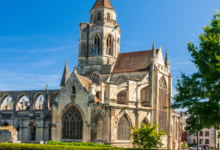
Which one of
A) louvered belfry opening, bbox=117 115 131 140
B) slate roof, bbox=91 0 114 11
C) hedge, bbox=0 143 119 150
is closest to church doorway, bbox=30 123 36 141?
louvered belfry opening, bbox=117 115 131 140

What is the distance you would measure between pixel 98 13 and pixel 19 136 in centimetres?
2178

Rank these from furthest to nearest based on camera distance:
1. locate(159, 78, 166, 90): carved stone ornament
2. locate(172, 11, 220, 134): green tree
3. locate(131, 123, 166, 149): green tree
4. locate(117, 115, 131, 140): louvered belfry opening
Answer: locate(159, 78, 166, 90): carved stone ornament < locate(117, 115, 131, 140): louvered belfry opening < locate(131, 123, 166, 149): green tree < locate(172, 11, 220, 134): green tree

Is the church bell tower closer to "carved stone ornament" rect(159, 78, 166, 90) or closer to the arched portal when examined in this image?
"carved stone ornament" rect(159, 78, 166, 90)

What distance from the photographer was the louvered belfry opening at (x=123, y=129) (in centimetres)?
3278

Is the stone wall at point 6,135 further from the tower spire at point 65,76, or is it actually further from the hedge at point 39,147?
the tower spire at point 65,76

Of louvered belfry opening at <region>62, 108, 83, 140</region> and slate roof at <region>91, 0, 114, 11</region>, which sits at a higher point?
slate roof at <region>91, 0, 114, 11</region>

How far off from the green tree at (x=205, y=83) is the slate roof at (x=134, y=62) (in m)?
17.4

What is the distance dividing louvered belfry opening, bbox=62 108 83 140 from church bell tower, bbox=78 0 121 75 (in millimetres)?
10430

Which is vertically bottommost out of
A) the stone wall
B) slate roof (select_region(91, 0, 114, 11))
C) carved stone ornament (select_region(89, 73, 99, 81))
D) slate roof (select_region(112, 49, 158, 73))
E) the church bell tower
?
the stone wall

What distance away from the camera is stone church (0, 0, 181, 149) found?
106ft

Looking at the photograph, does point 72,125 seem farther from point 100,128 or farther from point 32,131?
point 32,131

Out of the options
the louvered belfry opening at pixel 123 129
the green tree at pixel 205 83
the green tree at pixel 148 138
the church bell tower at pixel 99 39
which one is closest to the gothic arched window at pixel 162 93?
the church bell tower at pixel 99 39

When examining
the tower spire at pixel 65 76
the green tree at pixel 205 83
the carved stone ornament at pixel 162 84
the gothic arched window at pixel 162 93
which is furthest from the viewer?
the carved stone ornament at pixel 162 84

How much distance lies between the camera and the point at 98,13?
44781 millimetres
